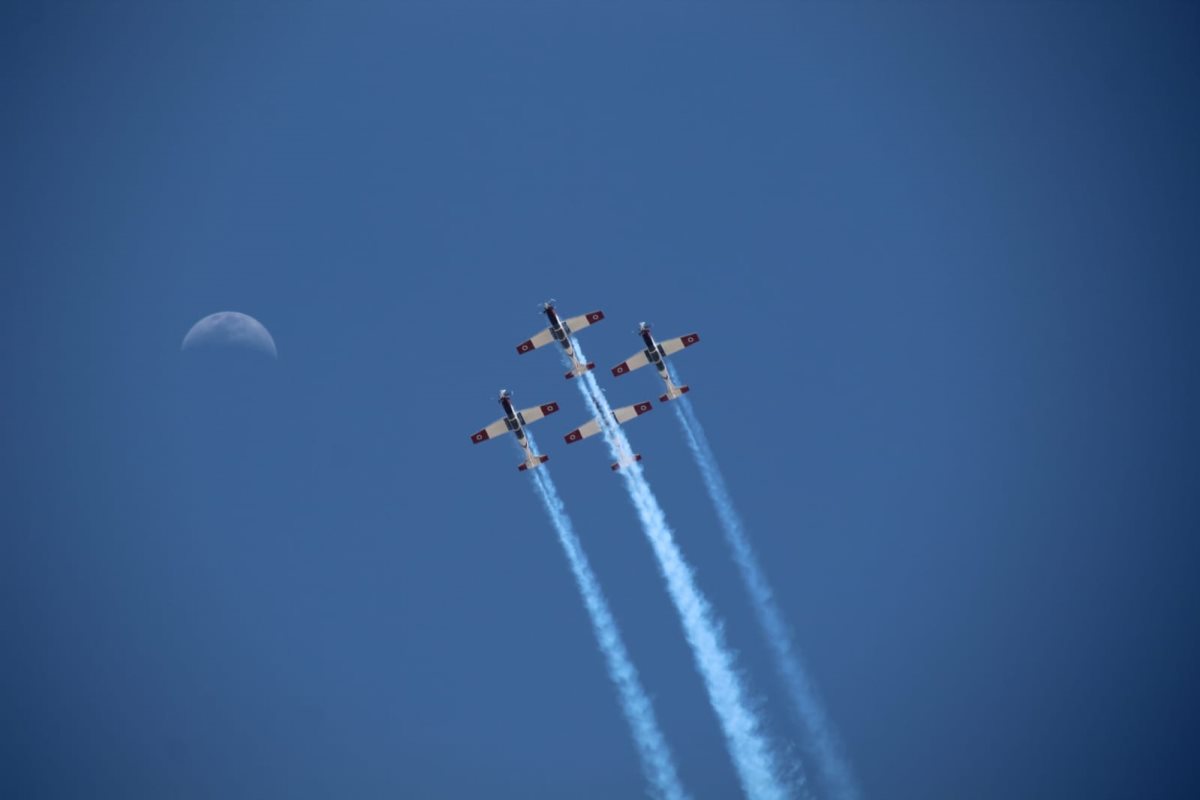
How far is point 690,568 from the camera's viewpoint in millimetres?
77938

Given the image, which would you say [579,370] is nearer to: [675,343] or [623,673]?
[675,343]

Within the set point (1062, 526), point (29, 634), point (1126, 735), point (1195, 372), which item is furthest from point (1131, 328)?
point (29, 634)

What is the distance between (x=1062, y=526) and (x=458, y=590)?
7970 cm

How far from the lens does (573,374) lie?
2704 inches

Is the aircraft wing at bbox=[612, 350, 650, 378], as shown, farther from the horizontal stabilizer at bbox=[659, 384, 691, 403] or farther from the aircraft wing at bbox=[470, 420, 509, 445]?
the aircraft wing at bbox=[470, 420, 509, 445]

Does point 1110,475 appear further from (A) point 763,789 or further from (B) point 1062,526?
(A) point 763,789

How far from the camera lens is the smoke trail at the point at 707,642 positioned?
69.9 m

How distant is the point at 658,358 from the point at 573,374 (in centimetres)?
540

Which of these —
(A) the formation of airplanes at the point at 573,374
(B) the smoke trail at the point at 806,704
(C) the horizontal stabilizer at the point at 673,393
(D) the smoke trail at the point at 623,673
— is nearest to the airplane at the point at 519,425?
(A) the formation of airplanes at the point at 573,374

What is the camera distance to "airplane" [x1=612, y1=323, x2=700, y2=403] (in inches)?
2766

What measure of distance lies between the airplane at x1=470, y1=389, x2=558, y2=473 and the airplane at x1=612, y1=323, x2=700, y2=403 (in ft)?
17.2

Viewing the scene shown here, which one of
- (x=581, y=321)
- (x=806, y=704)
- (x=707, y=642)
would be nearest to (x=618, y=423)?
(x=581, y=321)

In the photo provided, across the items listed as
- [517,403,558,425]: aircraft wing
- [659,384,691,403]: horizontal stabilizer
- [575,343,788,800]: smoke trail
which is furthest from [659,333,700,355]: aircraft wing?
[517,403,558,425]: aircraft wing

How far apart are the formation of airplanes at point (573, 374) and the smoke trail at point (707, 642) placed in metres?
0.85
